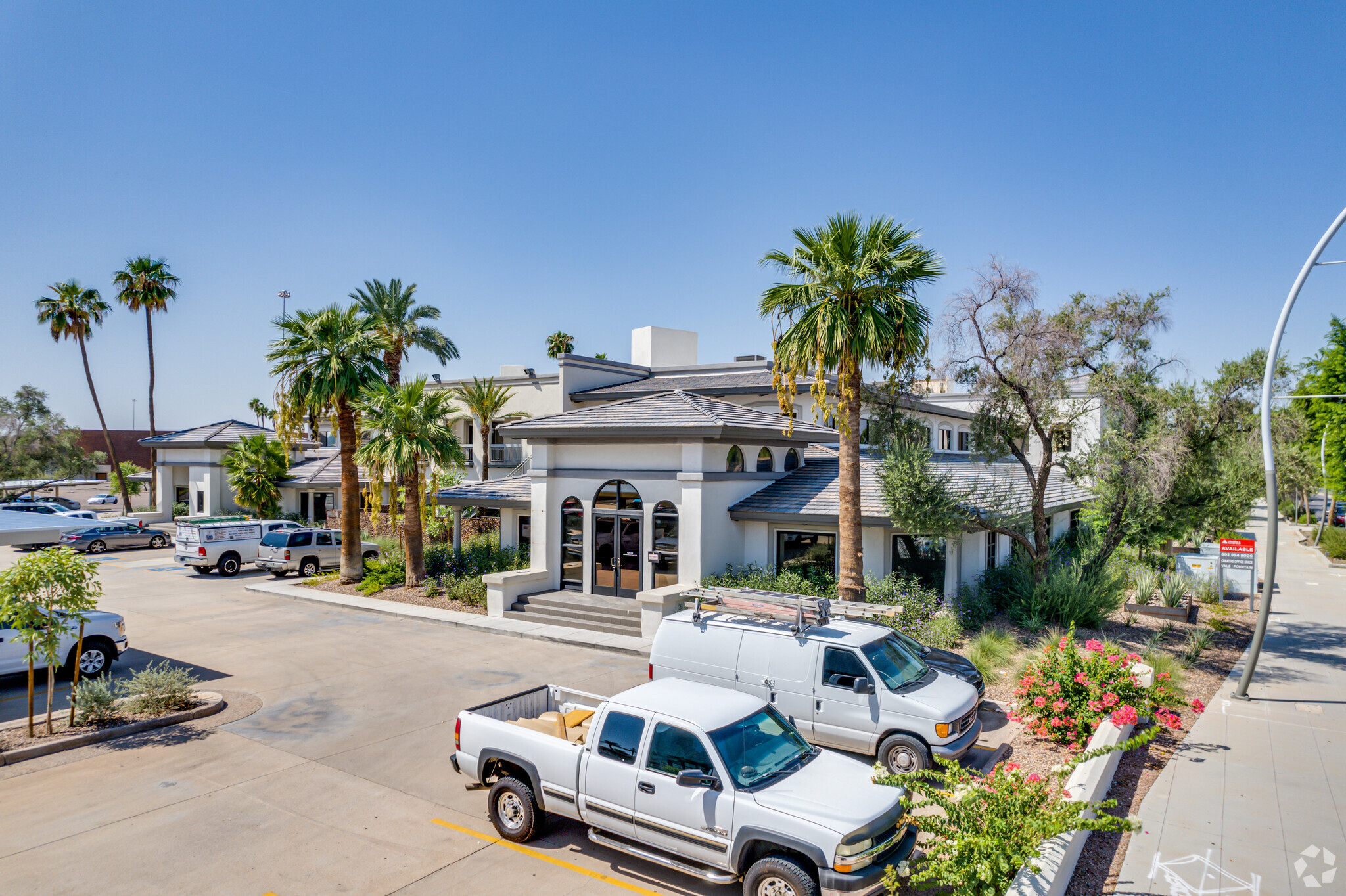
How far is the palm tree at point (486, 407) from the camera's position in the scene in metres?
33.6

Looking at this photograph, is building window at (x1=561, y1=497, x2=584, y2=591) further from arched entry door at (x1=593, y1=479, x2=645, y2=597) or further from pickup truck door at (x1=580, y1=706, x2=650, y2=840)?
pickup truck door at (x1=580, y1=706, x2=650, y2=840)

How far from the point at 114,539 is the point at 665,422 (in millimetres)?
32687

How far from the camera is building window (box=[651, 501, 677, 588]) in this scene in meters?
19.5

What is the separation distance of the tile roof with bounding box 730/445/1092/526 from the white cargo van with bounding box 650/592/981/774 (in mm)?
→ 6877

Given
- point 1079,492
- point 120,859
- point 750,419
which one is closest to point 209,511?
point 750,419

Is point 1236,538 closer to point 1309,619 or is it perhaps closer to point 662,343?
point 1309,619

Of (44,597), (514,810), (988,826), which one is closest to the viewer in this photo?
(988,826)

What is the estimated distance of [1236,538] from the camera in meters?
20.5

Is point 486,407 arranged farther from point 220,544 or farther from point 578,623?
point 578,623

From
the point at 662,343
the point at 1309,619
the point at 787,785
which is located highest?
the point at 662,343

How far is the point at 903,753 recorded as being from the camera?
967 centimetres

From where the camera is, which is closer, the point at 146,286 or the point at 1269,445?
the point at 1269,445

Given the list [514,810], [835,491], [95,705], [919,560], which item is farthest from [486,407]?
[514,810]

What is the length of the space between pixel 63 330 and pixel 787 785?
176 ft
